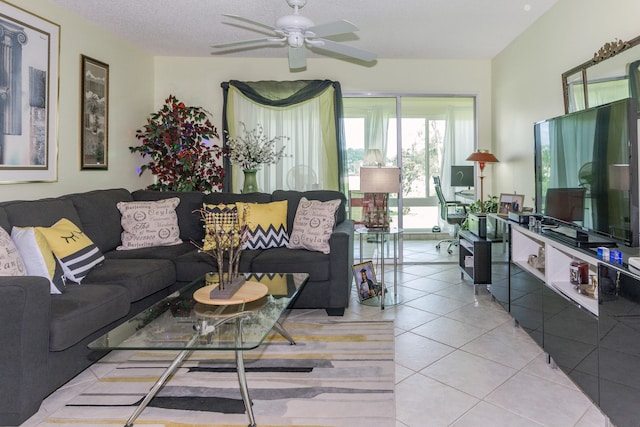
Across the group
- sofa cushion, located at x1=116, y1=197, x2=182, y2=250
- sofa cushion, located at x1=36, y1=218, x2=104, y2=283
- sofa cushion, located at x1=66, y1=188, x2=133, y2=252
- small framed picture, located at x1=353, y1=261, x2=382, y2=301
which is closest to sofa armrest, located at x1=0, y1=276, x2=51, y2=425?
sofa cushion, located at x1=36, y1=218, x2=104, y2=283

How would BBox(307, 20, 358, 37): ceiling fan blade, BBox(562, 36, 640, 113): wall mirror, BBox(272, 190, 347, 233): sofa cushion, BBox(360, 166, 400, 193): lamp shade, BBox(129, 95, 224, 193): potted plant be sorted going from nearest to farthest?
BBox(562, 36, 640, 113): wall mirror
BBox(307, 20, 358, 37): ceiling fan blade
BBox(360, 166, 400, 193): lamp shade
BBox(272, 190, 347, 233): sofa cushion
BBox(129, 95, 224, 193): potted plant

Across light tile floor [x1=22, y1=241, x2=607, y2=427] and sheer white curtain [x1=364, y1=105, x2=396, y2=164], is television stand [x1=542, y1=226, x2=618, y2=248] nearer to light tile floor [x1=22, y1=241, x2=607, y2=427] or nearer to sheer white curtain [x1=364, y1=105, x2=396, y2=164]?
light tile floor [x1=22, y1=241, x2=607, y2=427]

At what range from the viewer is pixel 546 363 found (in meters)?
2.65

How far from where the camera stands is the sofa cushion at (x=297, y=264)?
11.5 feet

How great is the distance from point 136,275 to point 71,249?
0.42m

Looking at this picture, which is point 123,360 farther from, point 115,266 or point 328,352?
point 328,352

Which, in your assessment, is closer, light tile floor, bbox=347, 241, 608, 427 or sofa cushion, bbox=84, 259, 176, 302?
light tile floor, bbox=347, 241, 608, 427

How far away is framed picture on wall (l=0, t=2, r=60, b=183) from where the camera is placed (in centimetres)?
312

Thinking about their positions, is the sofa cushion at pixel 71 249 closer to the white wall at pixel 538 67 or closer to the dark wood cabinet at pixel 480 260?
the dark wood cabinet at pixel 480 260

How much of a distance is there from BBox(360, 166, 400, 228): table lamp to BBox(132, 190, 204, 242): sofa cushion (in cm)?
156

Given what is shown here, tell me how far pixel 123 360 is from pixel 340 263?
1645 mm

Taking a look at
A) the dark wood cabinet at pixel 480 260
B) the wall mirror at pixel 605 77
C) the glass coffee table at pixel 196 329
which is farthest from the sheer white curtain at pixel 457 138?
the glass coffee table at pixel 196 329

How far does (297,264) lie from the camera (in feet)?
11.5

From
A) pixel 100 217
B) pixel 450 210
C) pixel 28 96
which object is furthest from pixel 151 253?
pixel 450 210
